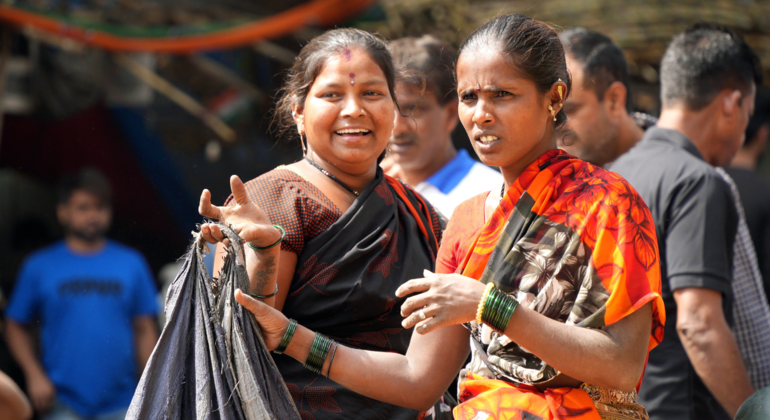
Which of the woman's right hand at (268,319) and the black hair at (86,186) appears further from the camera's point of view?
the black hair at (86,186)

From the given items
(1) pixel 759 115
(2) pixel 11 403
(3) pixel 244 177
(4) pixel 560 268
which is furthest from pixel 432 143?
(1) pixel 759 115

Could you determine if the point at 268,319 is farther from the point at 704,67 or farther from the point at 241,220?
the point at 704,67

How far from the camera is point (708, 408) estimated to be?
285 centimetres

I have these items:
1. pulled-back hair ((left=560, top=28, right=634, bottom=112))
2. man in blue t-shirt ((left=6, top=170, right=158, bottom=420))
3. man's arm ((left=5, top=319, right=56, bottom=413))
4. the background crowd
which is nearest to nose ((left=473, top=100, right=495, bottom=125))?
the background crowd

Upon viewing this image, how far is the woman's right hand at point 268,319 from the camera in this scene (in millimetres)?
1807

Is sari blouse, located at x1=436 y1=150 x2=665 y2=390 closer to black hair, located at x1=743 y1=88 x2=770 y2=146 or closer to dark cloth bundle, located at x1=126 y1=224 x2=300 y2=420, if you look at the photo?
dark cloth bundle, located at x1=126 y1=224 x2=300 y2=420

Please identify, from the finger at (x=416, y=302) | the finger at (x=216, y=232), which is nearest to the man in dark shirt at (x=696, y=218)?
the finger at (x=416, y=302)

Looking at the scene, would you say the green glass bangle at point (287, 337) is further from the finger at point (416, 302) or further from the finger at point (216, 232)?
the finger at point (416, 302)

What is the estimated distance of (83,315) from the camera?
187 inches

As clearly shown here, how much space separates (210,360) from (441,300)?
69 centimetres

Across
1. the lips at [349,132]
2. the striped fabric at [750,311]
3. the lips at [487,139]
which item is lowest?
the striped fabric at [750,311]

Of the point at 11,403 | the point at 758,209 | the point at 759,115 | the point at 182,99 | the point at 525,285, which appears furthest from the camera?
the point at 759,115

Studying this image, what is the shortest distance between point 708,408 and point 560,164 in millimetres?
1678

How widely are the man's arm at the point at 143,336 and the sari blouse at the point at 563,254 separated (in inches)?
143
